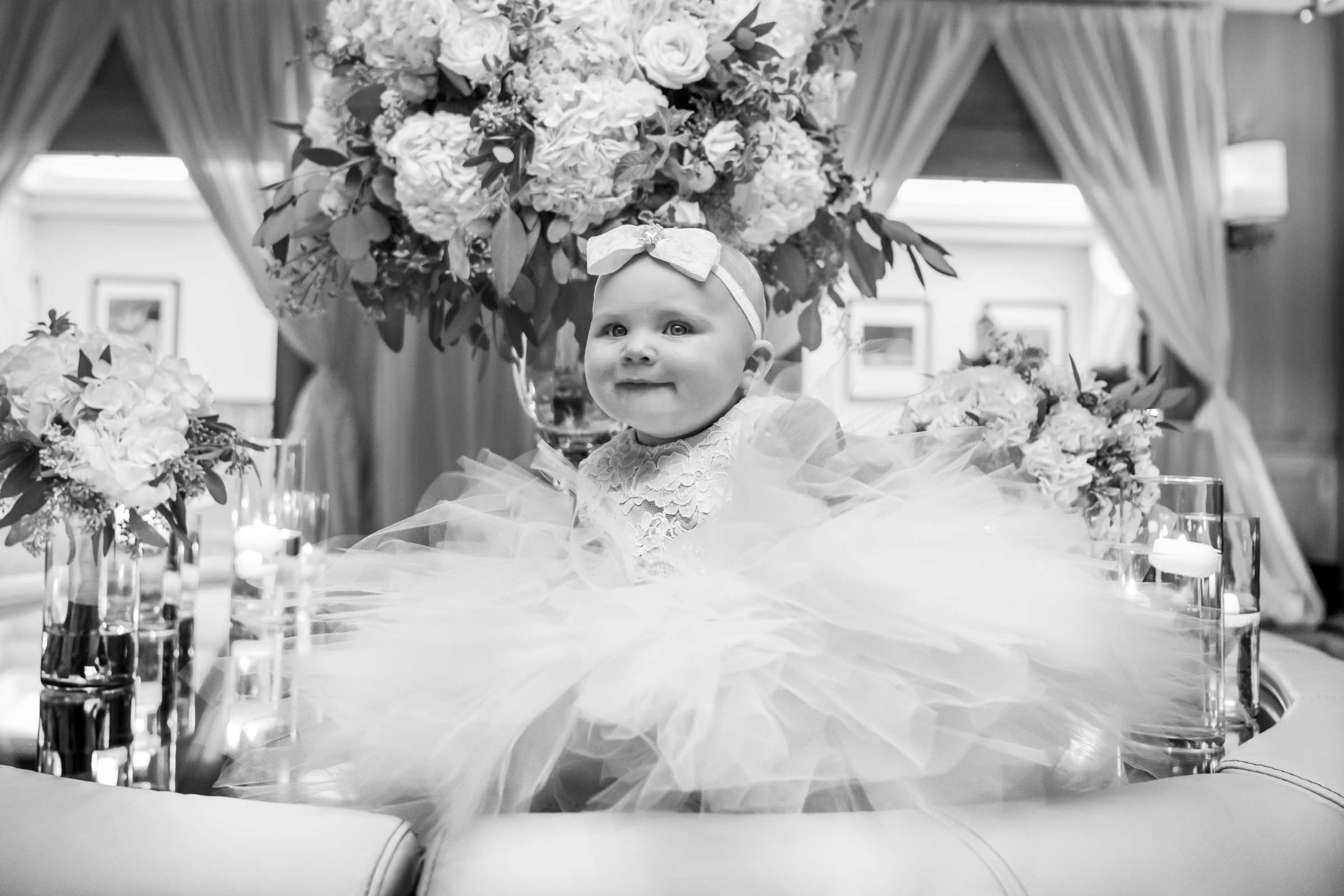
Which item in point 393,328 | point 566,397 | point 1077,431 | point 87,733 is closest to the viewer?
point 87,733

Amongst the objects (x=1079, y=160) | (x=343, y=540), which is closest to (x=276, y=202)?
(x=343, y=540)

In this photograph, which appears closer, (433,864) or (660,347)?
(433,864)

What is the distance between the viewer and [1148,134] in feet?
15.3

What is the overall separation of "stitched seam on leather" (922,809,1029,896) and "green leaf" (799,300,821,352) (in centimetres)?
105

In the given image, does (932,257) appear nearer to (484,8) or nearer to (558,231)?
(558,231)

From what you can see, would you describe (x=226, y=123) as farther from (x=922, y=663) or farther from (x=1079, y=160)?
(x=922, y=663)

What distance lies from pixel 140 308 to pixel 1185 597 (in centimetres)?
686

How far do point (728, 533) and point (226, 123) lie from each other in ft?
13.8

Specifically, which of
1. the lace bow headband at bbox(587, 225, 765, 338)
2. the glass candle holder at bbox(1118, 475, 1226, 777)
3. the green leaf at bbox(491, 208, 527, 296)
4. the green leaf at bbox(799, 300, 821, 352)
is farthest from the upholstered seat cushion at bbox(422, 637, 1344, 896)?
the green leaf at bbox(799, 300, 821, 352)

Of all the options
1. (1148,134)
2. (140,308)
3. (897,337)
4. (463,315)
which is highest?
(1148,134)

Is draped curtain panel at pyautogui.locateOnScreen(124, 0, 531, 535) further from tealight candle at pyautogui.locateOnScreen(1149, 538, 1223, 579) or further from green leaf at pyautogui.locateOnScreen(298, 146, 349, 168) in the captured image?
tealight candle at pyautogui.locateOnScreen(1149, 538, 1223, 579)

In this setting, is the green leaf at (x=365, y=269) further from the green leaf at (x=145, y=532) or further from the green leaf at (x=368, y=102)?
the green leaf at (x=145, y=532)

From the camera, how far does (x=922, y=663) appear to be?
798 millimetres

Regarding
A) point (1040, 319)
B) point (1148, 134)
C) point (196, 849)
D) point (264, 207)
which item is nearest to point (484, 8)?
point (196, 849)
